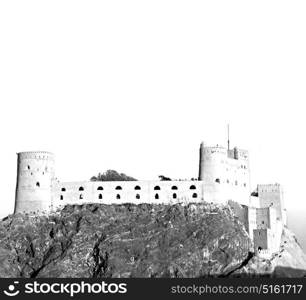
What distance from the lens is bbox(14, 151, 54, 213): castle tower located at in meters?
153

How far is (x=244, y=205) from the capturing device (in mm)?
150500

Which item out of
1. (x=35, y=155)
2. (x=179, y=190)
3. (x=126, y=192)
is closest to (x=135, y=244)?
(x=126, y=192)

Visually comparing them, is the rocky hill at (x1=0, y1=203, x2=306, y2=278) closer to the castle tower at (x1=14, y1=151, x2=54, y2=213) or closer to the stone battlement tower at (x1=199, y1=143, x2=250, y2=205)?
the castle tower at (x1=14, y1=151, x2=54, y2=213)

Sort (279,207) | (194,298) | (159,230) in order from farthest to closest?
(279,207) → (159,230) → (194,298)

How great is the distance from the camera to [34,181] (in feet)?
505

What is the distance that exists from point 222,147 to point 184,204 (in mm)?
11557

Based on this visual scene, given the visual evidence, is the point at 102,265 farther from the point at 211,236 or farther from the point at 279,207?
the point at 279,207

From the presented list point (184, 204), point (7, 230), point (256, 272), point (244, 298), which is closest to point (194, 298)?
point (244, 298)

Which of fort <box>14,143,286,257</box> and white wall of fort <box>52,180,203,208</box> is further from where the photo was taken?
white wall of fort <box>52,180,203,208</box>

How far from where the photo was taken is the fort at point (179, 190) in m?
150

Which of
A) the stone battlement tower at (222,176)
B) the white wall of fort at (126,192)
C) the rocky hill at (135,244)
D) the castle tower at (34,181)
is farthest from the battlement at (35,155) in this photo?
the stone battlement tower at (222,176)

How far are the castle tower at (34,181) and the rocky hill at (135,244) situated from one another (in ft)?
6.97

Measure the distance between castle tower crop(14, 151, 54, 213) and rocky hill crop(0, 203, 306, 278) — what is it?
213 centimetres

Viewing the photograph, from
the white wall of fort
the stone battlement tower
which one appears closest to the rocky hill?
the white wall of fort
